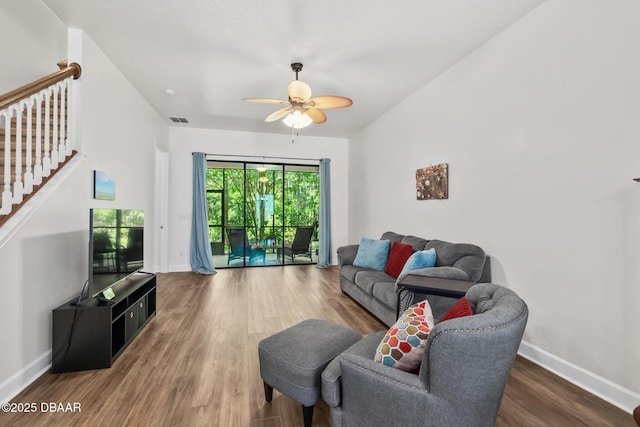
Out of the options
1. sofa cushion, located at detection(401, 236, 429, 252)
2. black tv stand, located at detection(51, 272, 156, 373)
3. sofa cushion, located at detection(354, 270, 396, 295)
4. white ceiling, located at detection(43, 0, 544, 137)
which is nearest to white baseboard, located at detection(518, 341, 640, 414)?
sofa cushion, located at detection(354, 270, 396, 295)

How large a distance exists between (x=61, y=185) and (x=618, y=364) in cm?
433

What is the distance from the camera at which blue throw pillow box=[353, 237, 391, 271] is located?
3855 millimetres

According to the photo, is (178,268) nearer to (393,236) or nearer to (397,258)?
(393,236)

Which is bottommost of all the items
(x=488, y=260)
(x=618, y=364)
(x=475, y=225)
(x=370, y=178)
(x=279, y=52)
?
(x=618, y=364)

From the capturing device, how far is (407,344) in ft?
4.33

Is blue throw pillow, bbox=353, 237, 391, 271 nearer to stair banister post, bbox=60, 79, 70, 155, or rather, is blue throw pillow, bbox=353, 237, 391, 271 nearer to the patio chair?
the patio chair

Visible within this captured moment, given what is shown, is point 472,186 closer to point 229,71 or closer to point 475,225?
point 475,225

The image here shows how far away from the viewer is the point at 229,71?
11.4 ft

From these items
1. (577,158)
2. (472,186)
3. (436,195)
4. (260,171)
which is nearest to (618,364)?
(577,158)

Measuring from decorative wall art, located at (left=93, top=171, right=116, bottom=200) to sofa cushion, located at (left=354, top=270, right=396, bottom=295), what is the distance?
3033 mm

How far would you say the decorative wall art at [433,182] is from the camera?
342 cm

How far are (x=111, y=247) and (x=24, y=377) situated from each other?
1035 mm

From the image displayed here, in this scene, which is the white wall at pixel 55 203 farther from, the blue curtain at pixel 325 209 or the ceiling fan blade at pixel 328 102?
the blue curtain at pixel 325 209

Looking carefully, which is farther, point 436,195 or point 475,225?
point 436,195
